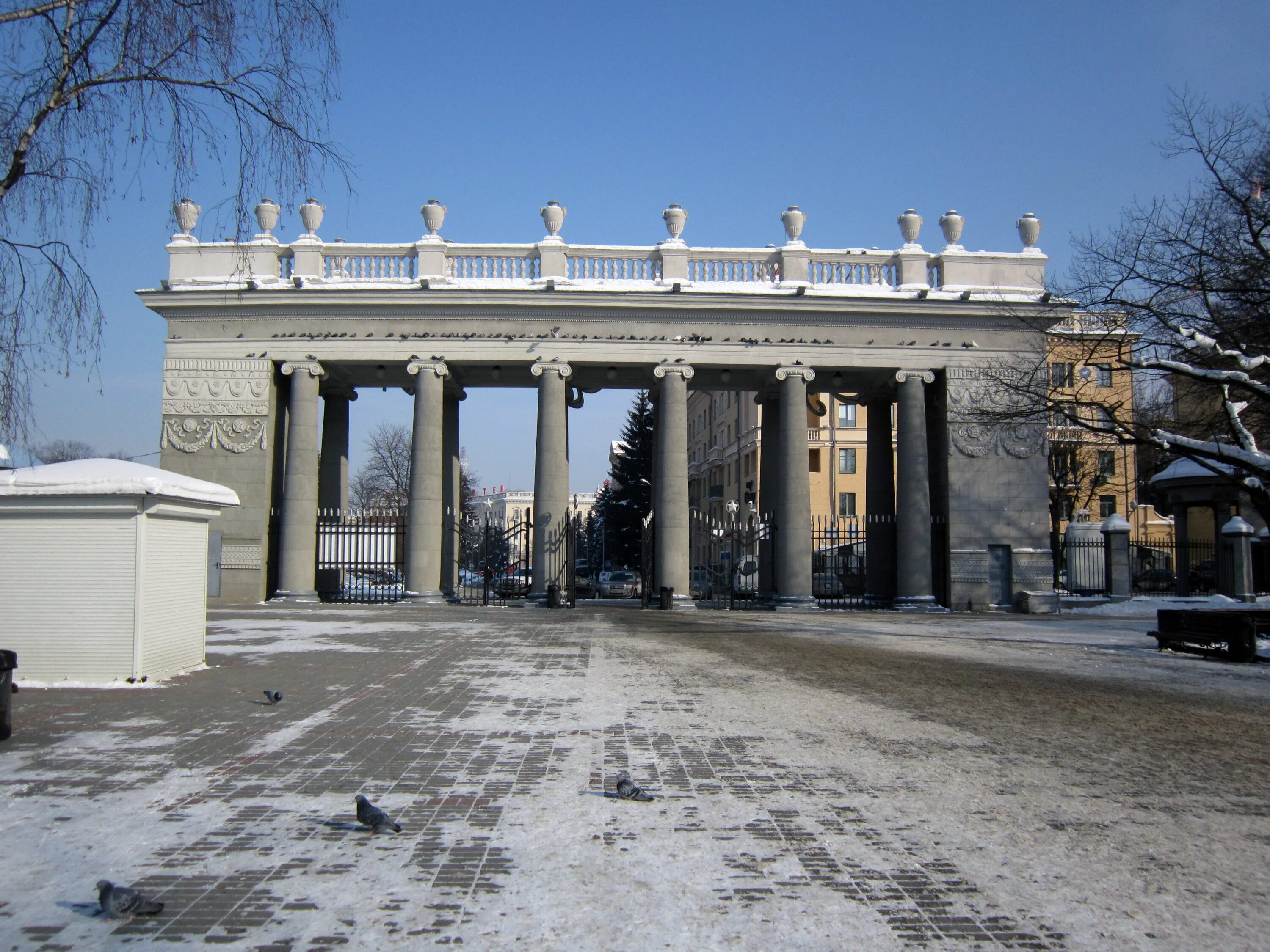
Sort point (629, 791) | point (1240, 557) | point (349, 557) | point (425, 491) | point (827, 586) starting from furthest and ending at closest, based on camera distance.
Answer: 1. point (827, 586)
2. point (349, 557)
3. point (1240, 557)
4. point (425, 491)
5. point (629, 791)

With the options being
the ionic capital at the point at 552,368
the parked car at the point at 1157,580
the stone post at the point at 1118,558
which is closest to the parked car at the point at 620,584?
the ionic capital at the point at 552,368

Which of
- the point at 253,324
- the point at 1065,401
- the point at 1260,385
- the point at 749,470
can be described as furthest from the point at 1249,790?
the point at 749,470

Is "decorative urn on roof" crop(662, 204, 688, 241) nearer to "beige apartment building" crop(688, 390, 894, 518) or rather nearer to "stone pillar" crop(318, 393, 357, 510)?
"stone pillar" crop(318, 393, 357, 510)

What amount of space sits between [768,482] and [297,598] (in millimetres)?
16121

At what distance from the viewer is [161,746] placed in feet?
24.8

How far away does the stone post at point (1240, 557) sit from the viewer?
102 ft

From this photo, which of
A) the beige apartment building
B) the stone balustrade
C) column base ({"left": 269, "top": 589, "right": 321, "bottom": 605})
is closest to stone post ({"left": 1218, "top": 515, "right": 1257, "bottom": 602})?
the stone balustrade

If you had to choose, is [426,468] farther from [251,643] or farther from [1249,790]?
[1249,790]

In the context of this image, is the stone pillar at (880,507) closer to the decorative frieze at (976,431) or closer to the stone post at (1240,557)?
the decorative frieze at (976,431)

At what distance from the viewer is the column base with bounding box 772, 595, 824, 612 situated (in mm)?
28859

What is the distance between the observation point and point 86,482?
10.4 m

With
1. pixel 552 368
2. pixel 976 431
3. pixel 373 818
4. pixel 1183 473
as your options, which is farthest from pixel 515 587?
pixel 373 818

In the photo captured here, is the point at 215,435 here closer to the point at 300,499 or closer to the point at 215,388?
the point at 215,388

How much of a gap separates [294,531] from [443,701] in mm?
20149
